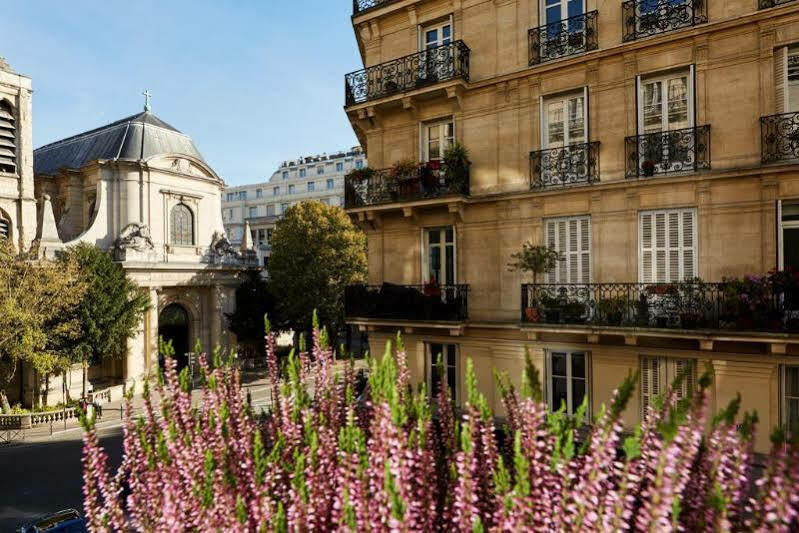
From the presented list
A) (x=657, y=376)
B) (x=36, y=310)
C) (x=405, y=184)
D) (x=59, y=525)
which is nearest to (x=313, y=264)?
(x=36, y=310)

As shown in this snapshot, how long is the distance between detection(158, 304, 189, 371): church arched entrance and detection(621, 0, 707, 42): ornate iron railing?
1320 inches

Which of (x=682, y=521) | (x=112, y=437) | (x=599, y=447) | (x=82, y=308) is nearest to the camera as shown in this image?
(x=599, y=447)

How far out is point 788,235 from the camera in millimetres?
10312

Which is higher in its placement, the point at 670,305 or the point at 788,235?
the point at 788,235

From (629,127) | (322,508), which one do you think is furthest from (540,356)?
(322,508)

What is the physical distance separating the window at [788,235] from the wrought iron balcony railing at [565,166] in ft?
12.6

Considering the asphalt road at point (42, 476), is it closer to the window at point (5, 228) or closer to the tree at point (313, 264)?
the window at point (5, 228)

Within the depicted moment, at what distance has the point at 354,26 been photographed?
15.9m

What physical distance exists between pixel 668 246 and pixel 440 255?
5.86m

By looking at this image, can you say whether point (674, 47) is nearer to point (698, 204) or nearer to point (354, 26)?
point (698, 204)

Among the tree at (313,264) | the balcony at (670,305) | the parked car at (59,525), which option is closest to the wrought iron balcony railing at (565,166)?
the balcony at (670,305)

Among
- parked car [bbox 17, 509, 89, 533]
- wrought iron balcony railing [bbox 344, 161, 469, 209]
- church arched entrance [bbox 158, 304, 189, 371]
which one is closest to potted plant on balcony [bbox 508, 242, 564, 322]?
wrought iron balcony railing [bbox 344, 161, 469, 209]

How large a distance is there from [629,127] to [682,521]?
31.5 ft

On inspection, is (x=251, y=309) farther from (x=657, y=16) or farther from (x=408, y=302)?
(x=657, y=16)
